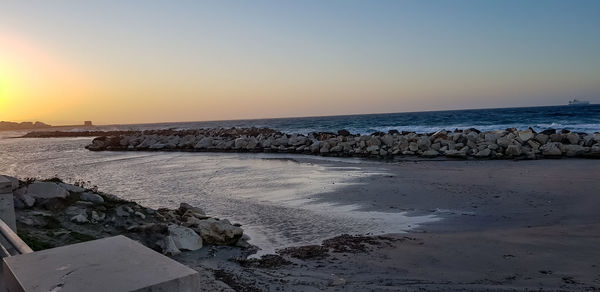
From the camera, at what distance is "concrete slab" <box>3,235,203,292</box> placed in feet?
5.18

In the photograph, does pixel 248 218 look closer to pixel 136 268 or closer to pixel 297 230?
pixel 297 230

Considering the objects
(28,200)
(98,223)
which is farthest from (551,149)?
(28,200)

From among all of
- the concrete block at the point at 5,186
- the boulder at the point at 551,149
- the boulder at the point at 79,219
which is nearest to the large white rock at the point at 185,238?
the boulder at the point at 79,219

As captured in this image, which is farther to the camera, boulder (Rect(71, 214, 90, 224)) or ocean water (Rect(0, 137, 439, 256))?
ocean water (Rect(0, 137, 439, 256))

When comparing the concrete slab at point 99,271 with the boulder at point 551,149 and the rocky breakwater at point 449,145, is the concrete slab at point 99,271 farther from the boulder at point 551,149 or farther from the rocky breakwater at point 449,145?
the boulder at point 551,149

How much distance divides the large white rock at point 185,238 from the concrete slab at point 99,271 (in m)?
4.26

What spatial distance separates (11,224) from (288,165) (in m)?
13.8

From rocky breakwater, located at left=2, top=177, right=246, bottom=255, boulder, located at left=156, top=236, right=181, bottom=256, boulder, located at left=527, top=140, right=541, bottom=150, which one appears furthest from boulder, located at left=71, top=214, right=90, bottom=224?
boulder, located at left=527, top=140, right=541, bottom=150

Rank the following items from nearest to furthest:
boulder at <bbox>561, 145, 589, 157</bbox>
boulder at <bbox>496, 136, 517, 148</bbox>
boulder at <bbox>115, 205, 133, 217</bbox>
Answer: boulder at <bbox>115, 205, 133, 217</bbox>, boulder at <bbox>561, 145, 589, 157</bbox>, boulder at <bbox>496, 136, 517, 148</bbox>

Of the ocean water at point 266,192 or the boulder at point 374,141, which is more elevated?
the boulder at point 374,141

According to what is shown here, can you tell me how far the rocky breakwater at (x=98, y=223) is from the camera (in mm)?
5931

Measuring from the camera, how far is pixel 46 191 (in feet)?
22.9

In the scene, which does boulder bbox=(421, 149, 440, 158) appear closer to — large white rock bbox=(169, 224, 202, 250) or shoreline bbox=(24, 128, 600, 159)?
shoreline bbox=(24, 128, 600, 159)

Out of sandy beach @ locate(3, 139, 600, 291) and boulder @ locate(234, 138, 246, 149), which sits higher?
boulder @ locate(234, 138, 246, 149)
